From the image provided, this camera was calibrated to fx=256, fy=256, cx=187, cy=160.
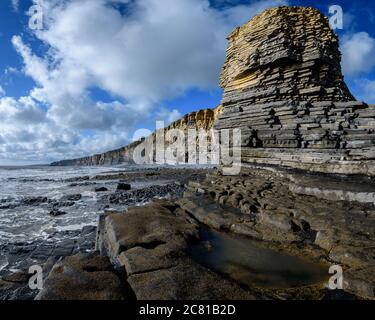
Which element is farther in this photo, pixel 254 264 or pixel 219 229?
pixel 219 229

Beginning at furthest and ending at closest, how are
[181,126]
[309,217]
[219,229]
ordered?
[181,126] < [219,229] < [309,217]

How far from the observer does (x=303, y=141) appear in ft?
46.2

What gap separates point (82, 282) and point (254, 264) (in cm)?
285

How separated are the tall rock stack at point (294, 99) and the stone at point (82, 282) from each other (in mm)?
10279

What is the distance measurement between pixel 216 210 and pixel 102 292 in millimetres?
5032

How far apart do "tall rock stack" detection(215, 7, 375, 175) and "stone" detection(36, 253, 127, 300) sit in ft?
33.7

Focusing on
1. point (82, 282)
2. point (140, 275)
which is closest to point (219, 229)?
point (140, 275)

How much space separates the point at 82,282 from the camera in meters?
3.33

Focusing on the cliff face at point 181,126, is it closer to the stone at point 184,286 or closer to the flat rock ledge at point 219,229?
the flat rock ledge at point 219,229

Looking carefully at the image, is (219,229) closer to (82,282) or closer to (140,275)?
(140,275)

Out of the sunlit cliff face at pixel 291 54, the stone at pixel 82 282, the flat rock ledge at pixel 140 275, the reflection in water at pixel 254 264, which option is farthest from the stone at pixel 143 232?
the sunlit cliff face at pixel 291 54

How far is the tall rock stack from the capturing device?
12531 mm

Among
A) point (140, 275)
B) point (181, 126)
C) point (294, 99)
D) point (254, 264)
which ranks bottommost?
point (254, 264)
